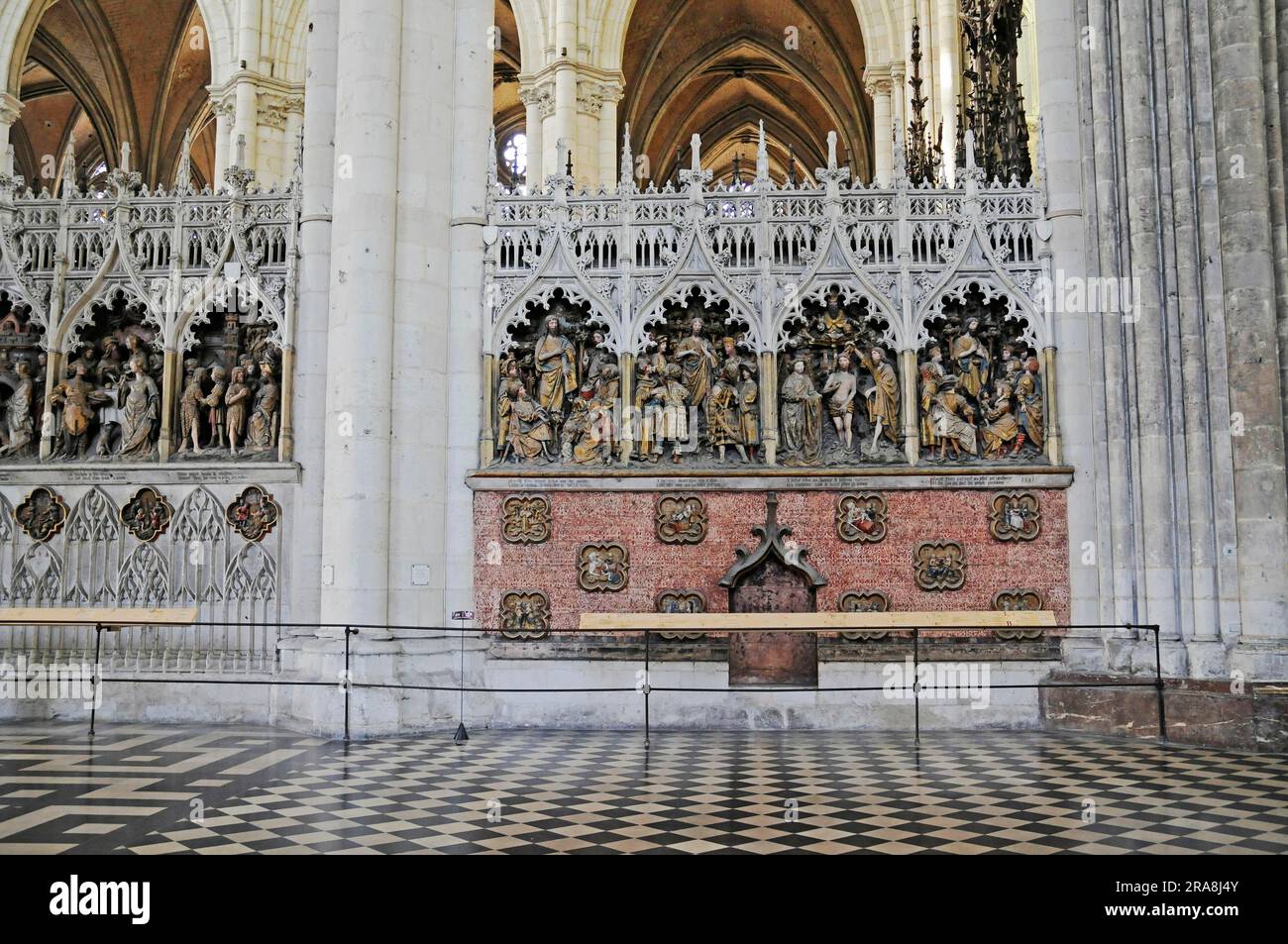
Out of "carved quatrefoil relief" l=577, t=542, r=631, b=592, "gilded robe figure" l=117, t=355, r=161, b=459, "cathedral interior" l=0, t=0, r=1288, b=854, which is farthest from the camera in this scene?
"gilded robe figure" l=117, t=355, r=161, b=459

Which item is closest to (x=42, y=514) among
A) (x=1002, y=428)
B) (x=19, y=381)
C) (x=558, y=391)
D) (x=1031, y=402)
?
(x=19, y=381)

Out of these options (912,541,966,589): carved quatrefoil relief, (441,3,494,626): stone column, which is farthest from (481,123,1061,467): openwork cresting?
(912,541,966,589): carved quatrefoil relief

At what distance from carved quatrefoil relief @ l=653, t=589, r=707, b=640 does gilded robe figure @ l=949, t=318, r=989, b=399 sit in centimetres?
382

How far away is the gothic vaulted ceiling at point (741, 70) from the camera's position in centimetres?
3275

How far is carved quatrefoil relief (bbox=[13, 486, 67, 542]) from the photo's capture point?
12703mm

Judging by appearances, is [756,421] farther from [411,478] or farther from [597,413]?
[411,478]

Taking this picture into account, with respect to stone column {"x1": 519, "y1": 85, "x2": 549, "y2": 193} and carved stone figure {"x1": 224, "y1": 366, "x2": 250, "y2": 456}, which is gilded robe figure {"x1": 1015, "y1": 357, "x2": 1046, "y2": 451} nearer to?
carved stone figure {"x1": 224, "y1": 366, "x2": 250, "y2": 456}

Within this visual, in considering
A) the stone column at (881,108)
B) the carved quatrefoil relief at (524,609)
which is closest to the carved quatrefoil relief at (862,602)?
the carved quatrefoil relief at (524,609)

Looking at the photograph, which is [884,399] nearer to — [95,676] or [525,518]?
[525,518]

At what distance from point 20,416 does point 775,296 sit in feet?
29.5

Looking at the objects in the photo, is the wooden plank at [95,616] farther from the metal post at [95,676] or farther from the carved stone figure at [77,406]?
the carved stone figure at [77,406]

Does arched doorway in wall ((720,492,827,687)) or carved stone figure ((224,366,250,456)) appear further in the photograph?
carved stone figure ((224,366,250,456))

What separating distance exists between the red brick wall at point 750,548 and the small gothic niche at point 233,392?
2797 mm
